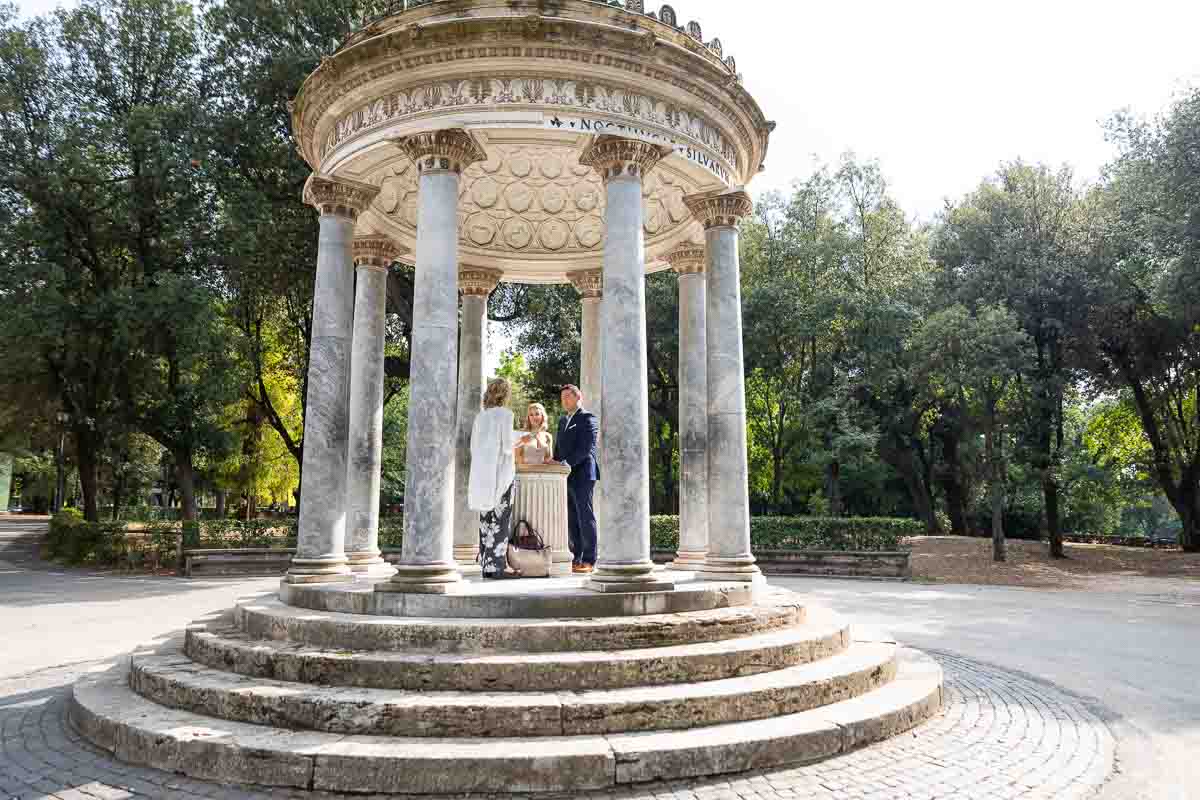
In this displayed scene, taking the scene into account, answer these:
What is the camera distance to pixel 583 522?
11.5 metres

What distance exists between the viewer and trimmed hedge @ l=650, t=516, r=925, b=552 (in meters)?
26.6

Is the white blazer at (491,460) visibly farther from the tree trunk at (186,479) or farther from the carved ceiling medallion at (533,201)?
the tree trunk at (186,479)

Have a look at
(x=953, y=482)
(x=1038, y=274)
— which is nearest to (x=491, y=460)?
(x=1038, y=274)

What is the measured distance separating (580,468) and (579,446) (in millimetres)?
384

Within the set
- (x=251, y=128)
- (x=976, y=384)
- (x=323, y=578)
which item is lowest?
(x=323, y=578)

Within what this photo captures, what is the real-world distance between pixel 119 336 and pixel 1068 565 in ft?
125

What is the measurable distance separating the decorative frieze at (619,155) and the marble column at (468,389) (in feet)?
18.8

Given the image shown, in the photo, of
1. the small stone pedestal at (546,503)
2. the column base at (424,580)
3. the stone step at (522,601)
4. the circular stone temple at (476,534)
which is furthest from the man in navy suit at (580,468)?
the column base at (424,580)

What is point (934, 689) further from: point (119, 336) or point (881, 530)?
point (119, 336)

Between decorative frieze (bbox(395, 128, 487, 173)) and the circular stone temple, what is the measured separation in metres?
0.03

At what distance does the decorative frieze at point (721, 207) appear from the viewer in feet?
39.9

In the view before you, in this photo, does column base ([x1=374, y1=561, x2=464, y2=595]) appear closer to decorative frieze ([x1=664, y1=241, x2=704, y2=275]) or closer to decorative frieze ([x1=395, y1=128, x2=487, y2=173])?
decorative frieze ([x1=395, y1=128, x2=487, y2=173])

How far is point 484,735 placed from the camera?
640 centimetres

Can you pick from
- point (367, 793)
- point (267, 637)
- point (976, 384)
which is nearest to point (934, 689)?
point (367, 793)
